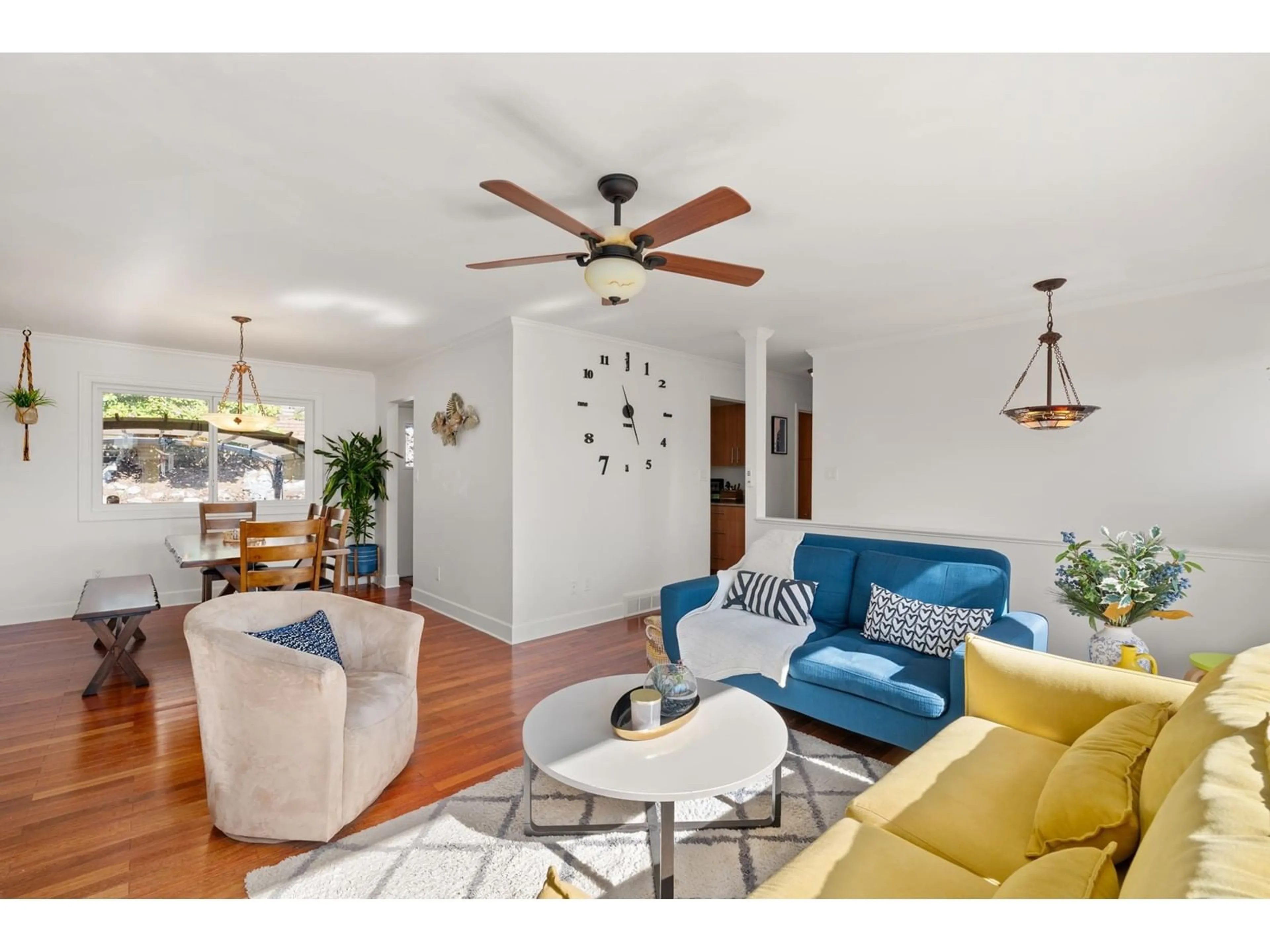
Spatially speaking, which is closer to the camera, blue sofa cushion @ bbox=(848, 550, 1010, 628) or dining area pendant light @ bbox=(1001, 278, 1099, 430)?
blue sofa cushion @ bbox=(848, 550, 1010, 628)

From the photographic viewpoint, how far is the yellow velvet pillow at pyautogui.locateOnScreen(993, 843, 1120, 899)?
2.97ft

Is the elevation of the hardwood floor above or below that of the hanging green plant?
below

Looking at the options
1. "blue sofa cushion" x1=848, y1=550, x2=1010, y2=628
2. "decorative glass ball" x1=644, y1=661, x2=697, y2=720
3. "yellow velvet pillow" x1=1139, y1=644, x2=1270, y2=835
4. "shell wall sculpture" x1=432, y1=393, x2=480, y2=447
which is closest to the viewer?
"yellow velvet pillow" x1=1139, y1=644, x2=1270, y2=835

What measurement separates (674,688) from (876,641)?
1.37m

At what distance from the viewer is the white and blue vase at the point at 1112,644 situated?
234cm

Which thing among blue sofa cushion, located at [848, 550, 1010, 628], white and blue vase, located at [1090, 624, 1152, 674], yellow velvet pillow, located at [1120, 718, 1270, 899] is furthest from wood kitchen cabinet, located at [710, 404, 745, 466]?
yellow velvet pillow, located at [1120, 718, 1270, 899]

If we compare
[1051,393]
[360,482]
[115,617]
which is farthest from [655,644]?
[360,482]

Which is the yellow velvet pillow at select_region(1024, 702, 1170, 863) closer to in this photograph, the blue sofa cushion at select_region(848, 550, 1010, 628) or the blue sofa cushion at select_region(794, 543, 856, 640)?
the blue sofa cushion at select_region(848, 550, 1010, 628)

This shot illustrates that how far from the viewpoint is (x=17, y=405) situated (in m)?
4.62

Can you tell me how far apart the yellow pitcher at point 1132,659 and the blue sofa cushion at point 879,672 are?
23.9 inches

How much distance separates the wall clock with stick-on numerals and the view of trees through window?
3.45 m

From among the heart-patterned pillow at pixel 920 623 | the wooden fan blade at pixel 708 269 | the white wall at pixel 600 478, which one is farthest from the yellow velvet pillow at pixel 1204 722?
the white wall at pixel 600 478
